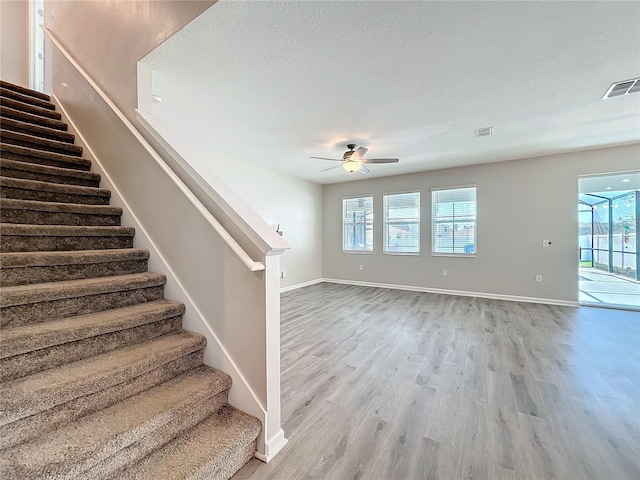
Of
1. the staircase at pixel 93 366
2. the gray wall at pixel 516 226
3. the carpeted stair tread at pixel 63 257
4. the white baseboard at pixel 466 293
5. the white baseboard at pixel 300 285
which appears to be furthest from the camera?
the white baseboard at pixel 300 285

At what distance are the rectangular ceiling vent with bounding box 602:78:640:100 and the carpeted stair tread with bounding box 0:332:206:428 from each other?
13.6 ft

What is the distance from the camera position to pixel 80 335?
137cm

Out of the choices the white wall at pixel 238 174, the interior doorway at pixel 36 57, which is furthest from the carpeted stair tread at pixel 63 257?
the interior doorway at pixel 36 57

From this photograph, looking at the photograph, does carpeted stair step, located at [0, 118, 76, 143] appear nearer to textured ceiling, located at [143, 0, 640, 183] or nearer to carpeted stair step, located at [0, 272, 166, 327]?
textured ceiling, located at [143, 0, 640, 183]

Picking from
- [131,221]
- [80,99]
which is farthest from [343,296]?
[80,99]

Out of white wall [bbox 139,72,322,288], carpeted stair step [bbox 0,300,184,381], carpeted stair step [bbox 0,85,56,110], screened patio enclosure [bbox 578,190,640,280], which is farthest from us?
screened patio enclosure [bbox 578,190,640,280]

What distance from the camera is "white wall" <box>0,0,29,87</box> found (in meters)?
4.28

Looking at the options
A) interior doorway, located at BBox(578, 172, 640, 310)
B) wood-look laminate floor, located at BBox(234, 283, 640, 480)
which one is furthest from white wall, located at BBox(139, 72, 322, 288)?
interior doorway, located at BBox(578, 172, 640, 310)

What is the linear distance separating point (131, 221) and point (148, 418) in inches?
65.3

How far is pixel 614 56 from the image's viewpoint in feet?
6.96

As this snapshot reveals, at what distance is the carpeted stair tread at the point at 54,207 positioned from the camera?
1.82m

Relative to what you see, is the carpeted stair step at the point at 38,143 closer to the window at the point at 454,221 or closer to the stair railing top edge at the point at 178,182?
the stair railing top edge at the point at 178,182

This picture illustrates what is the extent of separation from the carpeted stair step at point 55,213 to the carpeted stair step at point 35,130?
1221 mm

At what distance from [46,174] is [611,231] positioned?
9.64 meters
